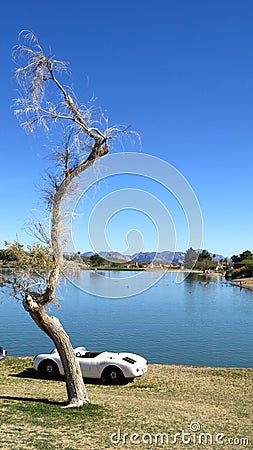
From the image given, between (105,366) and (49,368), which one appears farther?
(49,368)

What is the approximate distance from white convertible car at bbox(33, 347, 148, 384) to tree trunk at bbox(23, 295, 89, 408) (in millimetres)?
3624

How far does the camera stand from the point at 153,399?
10633 millimetres

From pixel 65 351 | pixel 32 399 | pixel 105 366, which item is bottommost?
pixel 32 399

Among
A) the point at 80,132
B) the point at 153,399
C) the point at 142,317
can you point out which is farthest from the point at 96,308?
the point at 80,132

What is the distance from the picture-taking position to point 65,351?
9.18 m

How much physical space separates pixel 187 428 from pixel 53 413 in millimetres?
2485

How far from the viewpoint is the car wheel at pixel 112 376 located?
1280 cm

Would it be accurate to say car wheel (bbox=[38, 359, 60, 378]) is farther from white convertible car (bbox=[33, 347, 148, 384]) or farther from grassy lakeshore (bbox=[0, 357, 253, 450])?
grassy lakeshore (bbox=[0, 357, 253, 450])

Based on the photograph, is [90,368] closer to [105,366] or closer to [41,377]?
[105,366]

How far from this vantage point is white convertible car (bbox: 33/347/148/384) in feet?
41.7

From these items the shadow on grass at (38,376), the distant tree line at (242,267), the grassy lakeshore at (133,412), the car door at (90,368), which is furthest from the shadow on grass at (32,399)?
the distant tree line at (242,267)
